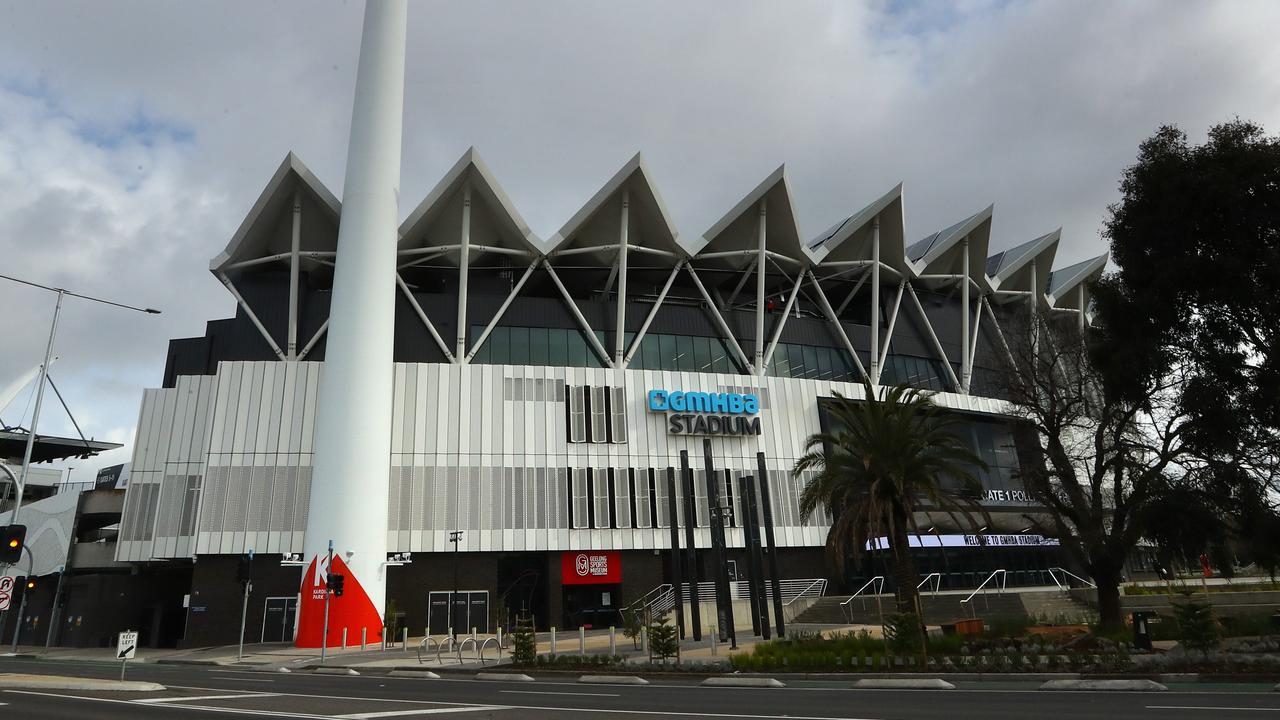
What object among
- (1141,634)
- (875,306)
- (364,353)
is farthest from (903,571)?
(875,306)

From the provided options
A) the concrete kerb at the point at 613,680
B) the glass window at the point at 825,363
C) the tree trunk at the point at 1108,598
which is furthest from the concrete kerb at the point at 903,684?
the glass window at the point at 825,363

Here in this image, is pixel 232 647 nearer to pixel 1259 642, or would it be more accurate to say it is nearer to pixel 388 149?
pixel 388 149

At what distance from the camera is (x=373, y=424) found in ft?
116

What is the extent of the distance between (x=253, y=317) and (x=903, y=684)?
39.3 m

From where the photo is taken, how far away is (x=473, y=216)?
1770 inches

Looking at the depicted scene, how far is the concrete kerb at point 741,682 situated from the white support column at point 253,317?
32822mm

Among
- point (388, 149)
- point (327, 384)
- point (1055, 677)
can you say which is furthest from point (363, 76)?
point (1055, 677)

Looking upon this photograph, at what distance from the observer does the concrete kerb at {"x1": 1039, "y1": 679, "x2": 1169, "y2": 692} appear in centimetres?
1467

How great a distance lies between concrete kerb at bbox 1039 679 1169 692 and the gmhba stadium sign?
2741 cm

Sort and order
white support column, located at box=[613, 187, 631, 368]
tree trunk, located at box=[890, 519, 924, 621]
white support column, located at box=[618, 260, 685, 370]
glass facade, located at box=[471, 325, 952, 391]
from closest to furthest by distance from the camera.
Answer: tree trunk, located at box=[890, 519, 924, 621]
white support column, located at box=[613, 187, 631, 368]
white support column, located at box=[618, 260, 685, 370]
glass facade, located at box=[471, 325, 952, 391]

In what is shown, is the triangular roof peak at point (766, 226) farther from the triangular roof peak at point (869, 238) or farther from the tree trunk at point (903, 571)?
the tree trunk at point (903, 571)

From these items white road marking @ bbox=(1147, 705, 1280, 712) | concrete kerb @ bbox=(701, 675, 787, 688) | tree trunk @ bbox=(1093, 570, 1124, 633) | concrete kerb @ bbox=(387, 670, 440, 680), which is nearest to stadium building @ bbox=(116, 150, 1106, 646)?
tree trunk @ bbox=(1093, 570, 1124, 633)

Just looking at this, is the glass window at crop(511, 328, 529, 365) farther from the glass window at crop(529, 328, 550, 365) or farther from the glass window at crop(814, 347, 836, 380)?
the glass window at crop(814, 347, 836, 380)

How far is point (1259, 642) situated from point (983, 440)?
30.6 meters
